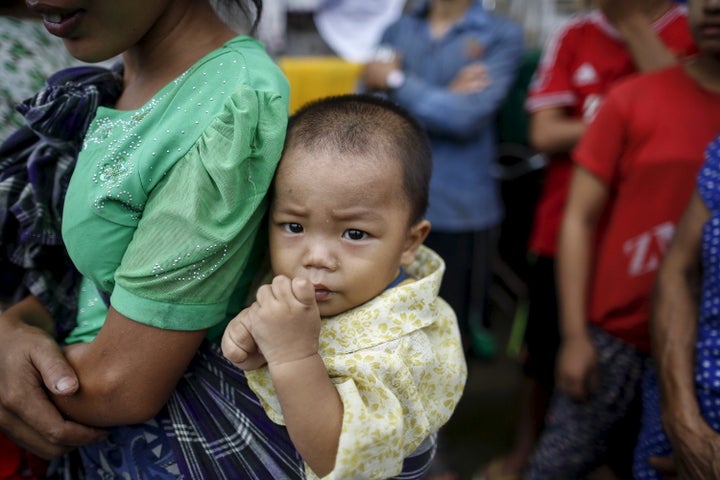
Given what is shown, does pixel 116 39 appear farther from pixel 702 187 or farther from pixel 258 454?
pixel 702 187

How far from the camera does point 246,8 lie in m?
A: 1.48

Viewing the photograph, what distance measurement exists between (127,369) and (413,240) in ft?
2.16

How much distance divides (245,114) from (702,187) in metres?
1.18

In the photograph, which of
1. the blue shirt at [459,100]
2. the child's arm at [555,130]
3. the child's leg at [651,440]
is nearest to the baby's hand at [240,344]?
the child's leg at [651,440]

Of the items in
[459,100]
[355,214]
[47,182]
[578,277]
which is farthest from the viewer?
[459,100]

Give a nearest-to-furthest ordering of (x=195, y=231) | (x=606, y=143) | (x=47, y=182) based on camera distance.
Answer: (x=195, y=231) < (x=47, y=182) < (x=606, y=143)

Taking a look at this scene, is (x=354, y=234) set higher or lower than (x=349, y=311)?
higher

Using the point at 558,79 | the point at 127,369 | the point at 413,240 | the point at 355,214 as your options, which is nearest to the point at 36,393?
the point at 127,369

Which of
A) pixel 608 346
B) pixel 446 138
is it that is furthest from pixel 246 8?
pixel 446 138

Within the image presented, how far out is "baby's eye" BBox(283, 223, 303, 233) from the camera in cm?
122

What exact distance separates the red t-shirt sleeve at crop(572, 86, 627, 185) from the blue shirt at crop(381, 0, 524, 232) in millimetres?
962

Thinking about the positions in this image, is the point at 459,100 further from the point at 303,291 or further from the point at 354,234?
the point at 303,291

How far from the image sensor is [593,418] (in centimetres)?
214

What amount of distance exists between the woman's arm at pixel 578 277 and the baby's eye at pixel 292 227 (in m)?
1.31
